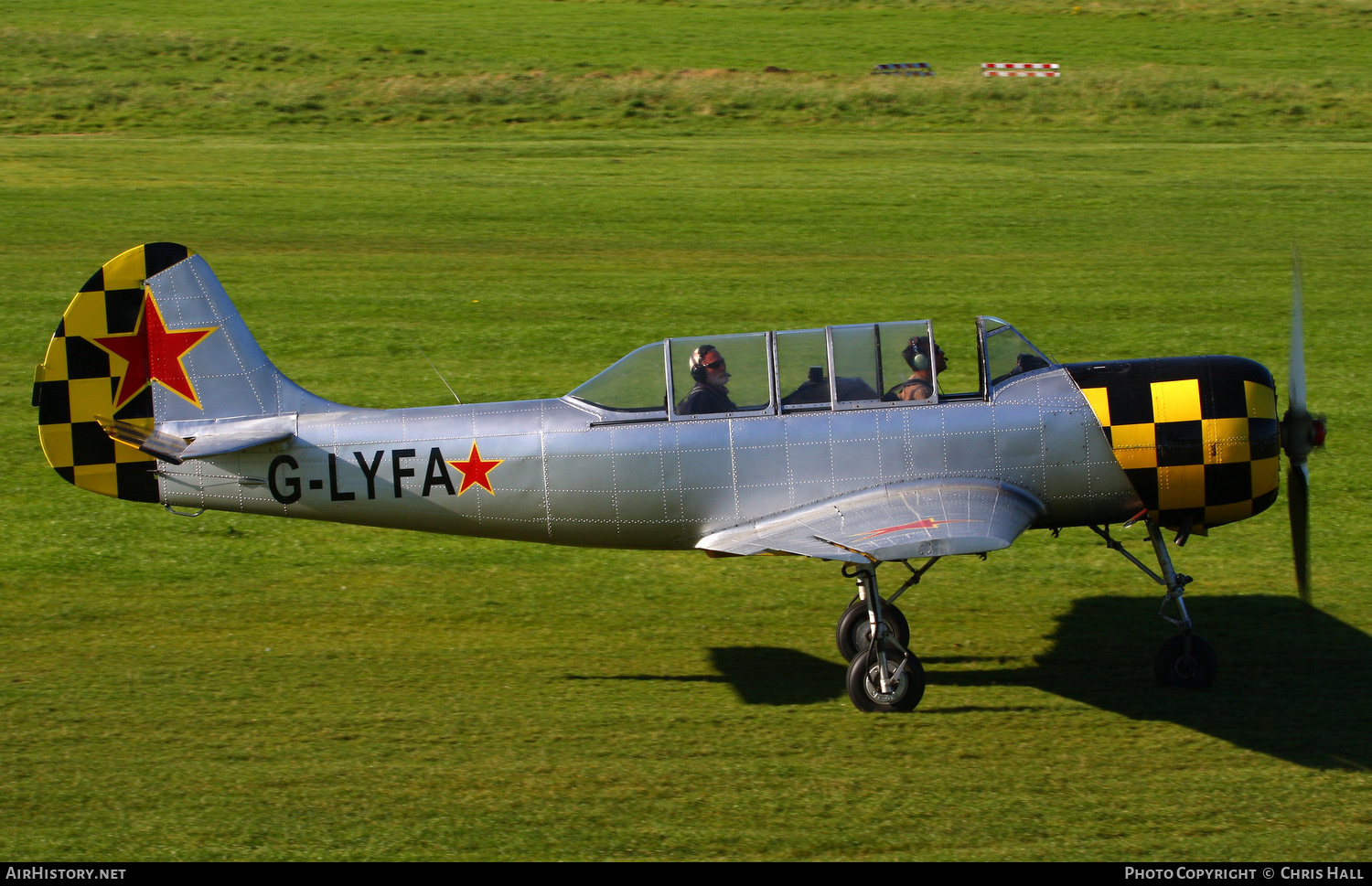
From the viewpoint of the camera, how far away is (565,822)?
720cm

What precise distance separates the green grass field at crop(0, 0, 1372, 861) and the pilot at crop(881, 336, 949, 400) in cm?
201

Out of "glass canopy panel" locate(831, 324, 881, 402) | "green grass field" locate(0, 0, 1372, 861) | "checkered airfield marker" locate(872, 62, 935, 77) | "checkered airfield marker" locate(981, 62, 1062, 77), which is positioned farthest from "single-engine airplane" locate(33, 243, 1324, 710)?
"checkered airfield marker" locate(981, 62, 1062, 77)

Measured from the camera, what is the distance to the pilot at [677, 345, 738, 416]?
8922 mm

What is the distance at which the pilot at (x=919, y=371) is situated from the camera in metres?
8.84

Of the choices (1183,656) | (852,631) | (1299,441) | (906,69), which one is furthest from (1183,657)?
(906,69)

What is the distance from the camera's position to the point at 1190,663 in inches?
345

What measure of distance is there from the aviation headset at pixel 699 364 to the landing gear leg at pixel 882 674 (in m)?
1.72

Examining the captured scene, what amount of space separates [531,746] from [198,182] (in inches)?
785

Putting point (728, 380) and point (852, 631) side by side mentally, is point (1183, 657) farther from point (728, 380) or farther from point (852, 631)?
point (728, 380)

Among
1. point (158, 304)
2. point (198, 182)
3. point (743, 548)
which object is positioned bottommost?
point (743, 548)

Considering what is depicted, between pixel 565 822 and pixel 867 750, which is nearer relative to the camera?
pixel 565 822

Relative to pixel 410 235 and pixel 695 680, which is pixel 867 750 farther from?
pixel 410 235

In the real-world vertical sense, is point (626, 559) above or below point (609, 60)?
below

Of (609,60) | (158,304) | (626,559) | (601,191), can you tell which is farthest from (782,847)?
(609,60)
